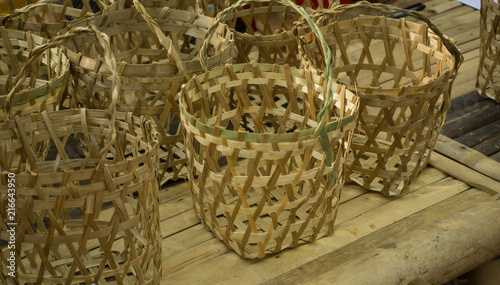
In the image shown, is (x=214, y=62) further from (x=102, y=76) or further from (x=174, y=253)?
(x=174, y=253)

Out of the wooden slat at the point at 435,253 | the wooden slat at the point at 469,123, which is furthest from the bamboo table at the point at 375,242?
the wooden slat at the point at 469,123

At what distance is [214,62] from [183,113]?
0.65ft

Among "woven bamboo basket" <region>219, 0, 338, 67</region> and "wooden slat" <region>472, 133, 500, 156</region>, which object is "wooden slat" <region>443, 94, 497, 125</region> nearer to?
"wooden slat" <region>472, 133, 500, 156</region>

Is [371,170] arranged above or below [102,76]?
below

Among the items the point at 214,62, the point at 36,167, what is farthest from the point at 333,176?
the point at 36,167

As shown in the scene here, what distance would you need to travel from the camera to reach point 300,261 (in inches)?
52.2

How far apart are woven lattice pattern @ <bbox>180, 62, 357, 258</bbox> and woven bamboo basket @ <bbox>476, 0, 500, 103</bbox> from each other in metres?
0.72

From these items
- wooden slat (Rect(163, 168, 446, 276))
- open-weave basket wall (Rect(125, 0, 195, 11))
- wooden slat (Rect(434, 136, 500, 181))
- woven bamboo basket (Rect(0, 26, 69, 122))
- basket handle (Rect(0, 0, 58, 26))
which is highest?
basket handle (Rect(0, 0, 58, 26))

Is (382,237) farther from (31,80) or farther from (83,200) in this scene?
(31,80)

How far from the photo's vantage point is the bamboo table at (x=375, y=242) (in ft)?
4.06

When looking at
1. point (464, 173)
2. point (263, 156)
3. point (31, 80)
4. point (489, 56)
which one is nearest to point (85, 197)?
point (263, 156)

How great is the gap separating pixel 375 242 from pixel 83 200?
0.64m

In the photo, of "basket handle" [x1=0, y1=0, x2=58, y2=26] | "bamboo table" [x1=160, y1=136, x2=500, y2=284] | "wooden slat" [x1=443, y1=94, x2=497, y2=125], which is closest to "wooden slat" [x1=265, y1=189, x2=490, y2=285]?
"bamboo table" [x1=160, y1=136, x2=500, y2=284]

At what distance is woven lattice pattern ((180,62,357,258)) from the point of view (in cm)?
114
